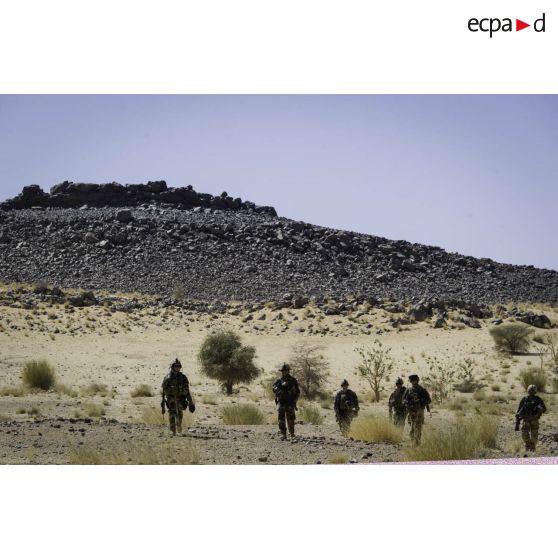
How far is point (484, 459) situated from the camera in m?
14.9

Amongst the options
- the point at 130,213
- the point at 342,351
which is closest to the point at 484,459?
the point at 342,351

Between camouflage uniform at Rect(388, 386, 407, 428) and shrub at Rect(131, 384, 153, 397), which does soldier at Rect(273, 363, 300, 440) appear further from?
shrub at Rect(131, 384, 153, 397)

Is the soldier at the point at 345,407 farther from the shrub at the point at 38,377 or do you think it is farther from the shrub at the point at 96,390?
the shrub at the point at 38,377

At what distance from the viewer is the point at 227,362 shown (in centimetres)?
3478

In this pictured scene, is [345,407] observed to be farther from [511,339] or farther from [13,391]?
[511,339]

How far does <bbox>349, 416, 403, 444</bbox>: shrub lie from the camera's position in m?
18.4

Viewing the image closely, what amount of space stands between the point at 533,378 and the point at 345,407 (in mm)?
17618

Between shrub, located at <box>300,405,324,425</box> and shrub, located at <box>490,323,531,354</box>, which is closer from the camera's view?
shrub, located at <box>300,405,324,425</box>

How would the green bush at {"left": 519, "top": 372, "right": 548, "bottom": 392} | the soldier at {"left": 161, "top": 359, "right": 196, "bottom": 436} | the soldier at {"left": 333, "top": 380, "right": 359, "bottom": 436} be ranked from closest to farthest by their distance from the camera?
the soldier at {"left": 161, "top": 359, "right": 196, "bottom": 436}, the soldier at {"left": 333, "top": 380, "right": 359, "bottom": 436}, the green bush at {"left": 519, "top": 372, "right": 548, "bottom": 392}

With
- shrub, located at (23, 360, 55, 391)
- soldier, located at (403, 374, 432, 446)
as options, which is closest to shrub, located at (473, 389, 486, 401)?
soldier, located at (403, 374, 432, 446)

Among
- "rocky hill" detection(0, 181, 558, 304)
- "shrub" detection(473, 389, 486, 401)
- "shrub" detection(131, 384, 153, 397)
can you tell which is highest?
"rocky hill" detection(0, 181, 558, 304)

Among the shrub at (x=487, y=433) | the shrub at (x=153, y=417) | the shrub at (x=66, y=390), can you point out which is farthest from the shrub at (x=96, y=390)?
the shrub at (x=487, y=433)

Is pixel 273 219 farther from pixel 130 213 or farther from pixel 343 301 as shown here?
pixel 343 301

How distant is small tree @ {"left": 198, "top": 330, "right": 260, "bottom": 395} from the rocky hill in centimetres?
2364
